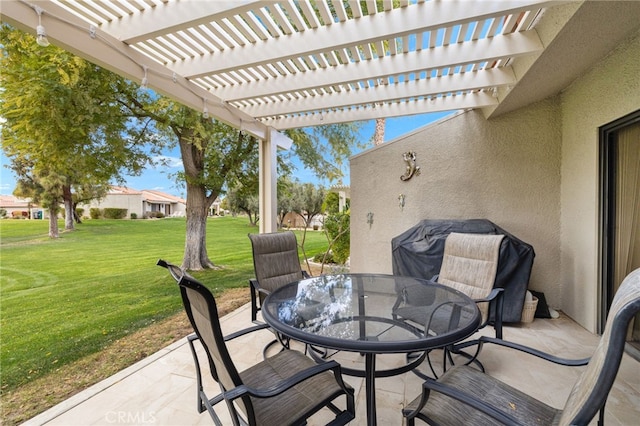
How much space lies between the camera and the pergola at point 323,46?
88.4 inches

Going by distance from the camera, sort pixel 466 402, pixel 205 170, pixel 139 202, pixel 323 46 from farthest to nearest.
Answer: pixel 205 170
pixel 139 202
pixel 323 46
pixel 466 402

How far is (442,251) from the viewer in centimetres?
401

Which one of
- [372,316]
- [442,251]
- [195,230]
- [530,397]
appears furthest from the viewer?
[195,230]

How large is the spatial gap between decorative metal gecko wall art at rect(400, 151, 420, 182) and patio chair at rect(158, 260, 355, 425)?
392 centimetres

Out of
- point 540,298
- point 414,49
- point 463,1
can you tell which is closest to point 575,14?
point 463,1

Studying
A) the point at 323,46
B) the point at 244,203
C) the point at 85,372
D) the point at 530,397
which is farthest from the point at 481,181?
the point at 244,203

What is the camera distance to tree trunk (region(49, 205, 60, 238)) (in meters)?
4.60


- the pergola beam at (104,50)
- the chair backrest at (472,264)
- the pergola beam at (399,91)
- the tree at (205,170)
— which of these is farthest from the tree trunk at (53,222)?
the chair backrest at (472,264)

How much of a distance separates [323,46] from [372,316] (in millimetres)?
2450

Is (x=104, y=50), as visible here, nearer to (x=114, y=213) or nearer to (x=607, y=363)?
(x=607, y=363)

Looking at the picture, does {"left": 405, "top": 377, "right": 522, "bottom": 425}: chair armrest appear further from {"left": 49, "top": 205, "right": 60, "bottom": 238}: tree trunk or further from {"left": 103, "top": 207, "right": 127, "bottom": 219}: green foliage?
{"left": 103, "top": 207, "right": 127, "bottom": 219}: green foliage

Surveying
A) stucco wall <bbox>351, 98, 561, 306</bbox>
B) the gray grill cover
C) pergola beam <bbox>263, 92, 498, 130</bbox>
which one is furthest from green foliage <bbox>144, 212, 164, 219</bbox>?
the gray grill cover

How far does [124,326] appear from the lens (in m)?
3.99

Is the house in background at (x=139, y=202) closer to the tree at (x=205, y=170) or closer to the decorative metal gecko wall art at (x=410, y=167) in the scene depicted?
the tree at (x=205, y=170)
